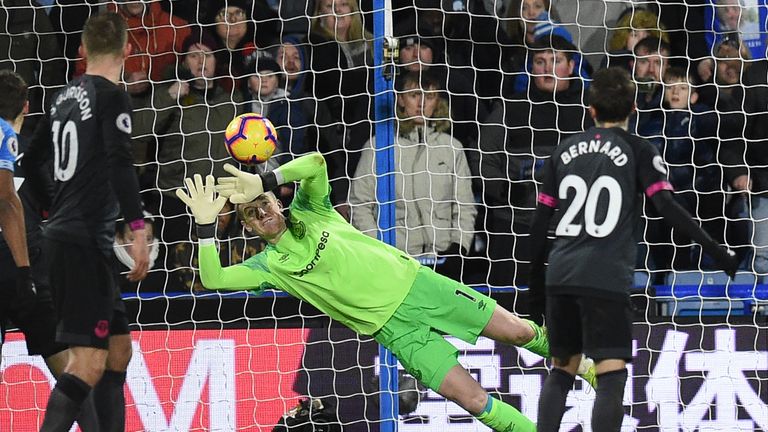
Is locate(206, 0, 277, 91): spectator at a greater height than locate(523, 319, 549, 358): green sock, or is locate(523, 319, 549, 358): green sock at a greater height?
locate(206, 0, 277, 91): spectator

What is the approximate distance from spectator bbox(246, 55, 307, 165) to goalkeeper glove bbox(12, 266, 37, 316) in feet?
8.31

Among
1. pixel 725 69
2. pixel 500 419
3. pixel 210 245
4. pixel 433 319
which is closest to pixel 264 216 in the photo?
pixel 210 245

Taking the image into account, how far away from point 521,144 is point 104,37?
324 centimetres

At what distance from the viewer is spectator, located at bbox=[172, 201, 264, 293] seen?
24.0ft

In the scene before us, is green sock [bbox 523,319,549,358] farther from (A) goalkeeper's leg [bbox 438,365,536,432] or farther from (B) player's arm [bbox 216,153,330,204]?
(B) player's arm [bbox 216,153,330,204]

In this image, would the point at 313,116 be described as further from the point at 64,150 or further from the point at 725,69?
the point at 64,150

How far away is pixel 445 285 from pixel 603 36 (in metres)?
2.76

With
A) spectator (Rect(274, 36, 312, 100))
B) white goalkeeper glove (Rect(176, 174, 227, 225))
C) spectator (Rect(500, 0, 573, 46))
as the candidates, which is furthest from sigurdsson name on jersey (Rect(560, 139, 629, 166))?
spectator (Rect(274, 36, 312, 100))

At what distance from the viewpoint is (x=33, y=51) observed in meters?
8.02

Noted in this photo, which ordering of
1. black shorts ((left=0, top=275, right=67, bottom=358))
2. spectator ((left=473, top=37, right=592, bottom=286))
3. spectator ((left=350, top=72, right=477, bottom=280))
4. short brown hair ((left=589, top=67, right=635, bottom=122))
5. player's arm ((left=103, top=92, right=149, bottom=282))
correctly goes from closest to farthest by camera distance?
player's arm ((left=103, top=92, right=149, bottom=282)) → short brown hair ((left=589, top=67, right=635, bottom=122)) → black shorts ((left=0, top=275, right=67, bottom=358)) → spectator ((left=350, top=72, right=477, bottom=280)) → spectator ((left=473, top=37, right=592, bottom=286))

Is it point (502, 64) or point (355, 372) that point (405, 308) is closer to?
point (355, 372)

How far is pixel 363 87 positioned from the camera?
25.3ft

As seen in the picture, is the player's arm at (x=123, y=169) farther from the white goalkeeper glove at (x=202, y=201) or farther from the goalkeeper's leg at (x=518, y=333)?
the goalkeeper's leg at (x=518, y=333)

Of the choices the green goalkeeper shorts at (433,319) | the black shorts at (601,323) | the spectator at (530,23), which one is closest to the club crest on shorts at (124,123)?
the green goalkeeper shorts at (433,319)
